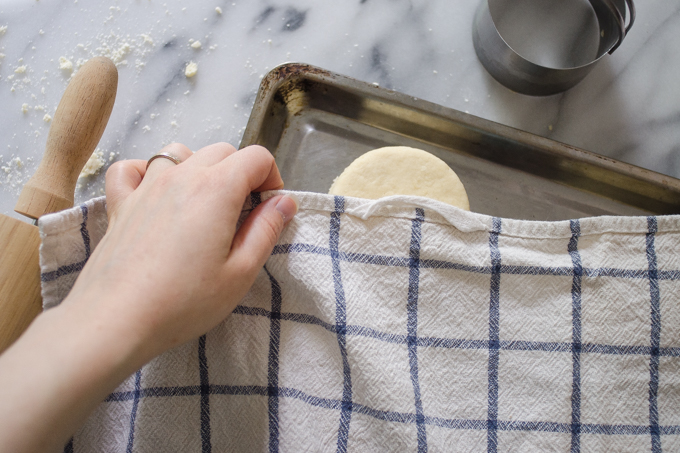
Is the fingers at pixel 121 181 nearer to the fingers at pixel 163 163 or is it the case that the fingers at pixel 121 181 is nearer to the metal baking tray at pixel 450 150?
the fingers at pixel 163 163

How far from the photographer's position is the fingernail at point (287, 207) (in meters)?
0.61

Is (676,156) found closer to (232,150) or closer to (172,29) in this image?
(232,150)

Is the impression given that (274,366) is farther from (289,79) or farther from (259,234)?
(289,79)

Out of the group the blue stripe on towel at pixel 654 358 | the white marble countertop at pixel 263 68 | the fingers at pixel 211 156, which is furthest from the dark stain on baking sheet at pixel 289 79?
the blue stripe on towel at pixel 654 358

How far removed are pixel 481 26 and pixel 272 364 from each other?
2.67 ft

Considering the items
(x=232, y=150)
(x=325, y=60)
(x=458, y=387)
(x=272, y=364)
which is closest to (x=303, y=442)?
(x=272, y=364)

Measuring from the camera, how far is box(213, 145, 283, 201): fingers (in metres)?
0.56

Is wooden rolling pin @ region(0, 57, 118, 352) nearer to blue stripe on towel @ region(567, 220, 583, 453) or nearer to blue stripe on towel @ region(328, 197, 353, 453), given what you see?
blue stripe on towel @ region(328, 197, 353, 453)

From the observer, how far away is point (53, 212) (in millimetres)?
644

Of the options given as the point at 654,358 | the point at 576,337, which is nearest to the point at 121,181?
the point at 576,337

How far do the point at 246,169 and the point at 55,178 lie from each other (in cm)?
32

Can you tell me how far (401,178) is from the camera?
2.56ft

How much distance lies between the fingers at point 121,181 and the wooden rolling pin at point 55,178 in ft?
0.24

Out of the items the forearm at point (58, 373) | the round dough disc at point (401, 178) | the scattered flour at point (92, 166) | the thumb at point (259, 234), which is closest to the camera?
the forearm at point (58, 373)
